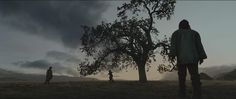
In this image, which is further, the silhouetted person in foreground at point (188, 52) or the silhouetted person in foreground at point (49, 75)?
the silhouetted person in foreground at point (49, 75)

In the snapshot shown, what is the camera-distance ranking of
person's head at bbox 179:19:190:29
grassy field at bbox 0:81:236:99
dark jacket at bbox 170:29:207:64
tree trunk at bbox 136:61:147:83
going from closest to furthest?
dark jacket at bbox 170:29:207:64 < person's head at bbox 179:19:190:29 < grassy field at bbox 0:81:236:99 < tree trunk at bbox 136:61:147:83

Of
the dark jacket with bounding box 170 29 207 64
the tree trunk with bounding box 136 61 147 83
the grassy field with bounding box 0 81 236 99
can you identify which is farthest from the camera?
the tree trunk with bounding box 136 61 147 83

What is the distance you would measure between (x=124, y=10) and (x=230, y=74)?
4685 centimetres

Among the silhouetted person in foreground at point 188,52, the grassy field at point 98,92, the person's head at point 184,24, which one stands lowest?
the grassy field at point 98,92

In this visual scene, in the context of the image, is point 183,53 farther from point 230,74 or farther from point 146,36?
point 230,74

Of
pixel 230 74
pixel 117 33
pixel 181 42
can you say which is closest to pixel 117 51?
pixel 117 33

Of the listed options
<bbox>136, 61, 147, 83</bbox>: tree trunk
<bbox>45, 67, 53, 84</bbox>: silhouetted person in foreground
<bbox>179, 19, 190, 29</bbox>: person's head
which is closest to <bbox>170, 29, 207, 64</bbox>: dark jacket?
<bbox>179, 19, 190, 29</bbox>: person's head

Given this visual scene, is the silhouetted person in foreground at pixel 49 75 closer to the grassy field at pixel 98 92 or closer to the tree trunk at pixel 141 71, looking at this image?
the tree trunk at pixel 141 71

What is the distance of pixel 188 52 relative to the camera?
625 inches

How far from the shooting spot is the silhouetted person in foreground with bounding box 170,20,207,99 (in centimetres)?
1591

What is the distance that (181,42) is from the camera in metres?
16.1

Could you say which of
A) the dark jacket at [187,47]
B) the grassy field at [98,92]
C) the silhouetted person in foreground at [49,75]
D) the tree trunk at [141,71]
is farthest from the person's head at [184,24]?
the tree trunk at [141,71]

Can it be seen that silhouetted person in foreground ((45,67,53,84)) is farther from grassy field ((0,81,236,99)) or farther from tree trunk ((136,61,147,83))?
grassy field ((0,81,236,99))

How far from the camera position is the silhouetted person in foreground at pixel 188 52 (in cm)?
1591
